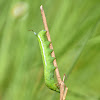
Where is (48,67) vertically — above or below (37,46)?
below

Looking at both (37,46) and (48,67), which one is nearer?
(48,67)

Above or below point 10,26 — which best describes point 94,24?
below

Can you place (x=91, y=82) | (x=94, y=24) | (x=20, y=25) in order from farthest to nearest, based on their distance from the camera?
(x=91, y=82), (x=20, y=25), (x=94, y=24)

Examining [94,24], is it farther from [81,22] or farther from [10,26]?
[10,26]

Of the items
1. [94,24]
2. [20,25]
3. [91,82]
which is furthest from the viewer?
[91,82]

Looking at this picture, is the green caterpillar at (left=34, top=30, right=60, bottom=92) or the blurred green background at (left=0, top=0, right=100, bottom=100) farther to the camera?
the blurred green background at (left=0, top=0, right=100, bottom=100)

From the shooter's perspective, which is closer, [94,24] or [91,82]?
[94,24]

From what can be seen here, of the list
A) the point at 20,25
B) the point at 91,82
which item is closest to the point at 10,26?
the point at 20,25

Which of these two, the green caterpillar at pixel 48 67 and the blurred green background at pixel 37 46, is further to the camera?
the blurred green background at pixel 37 46
